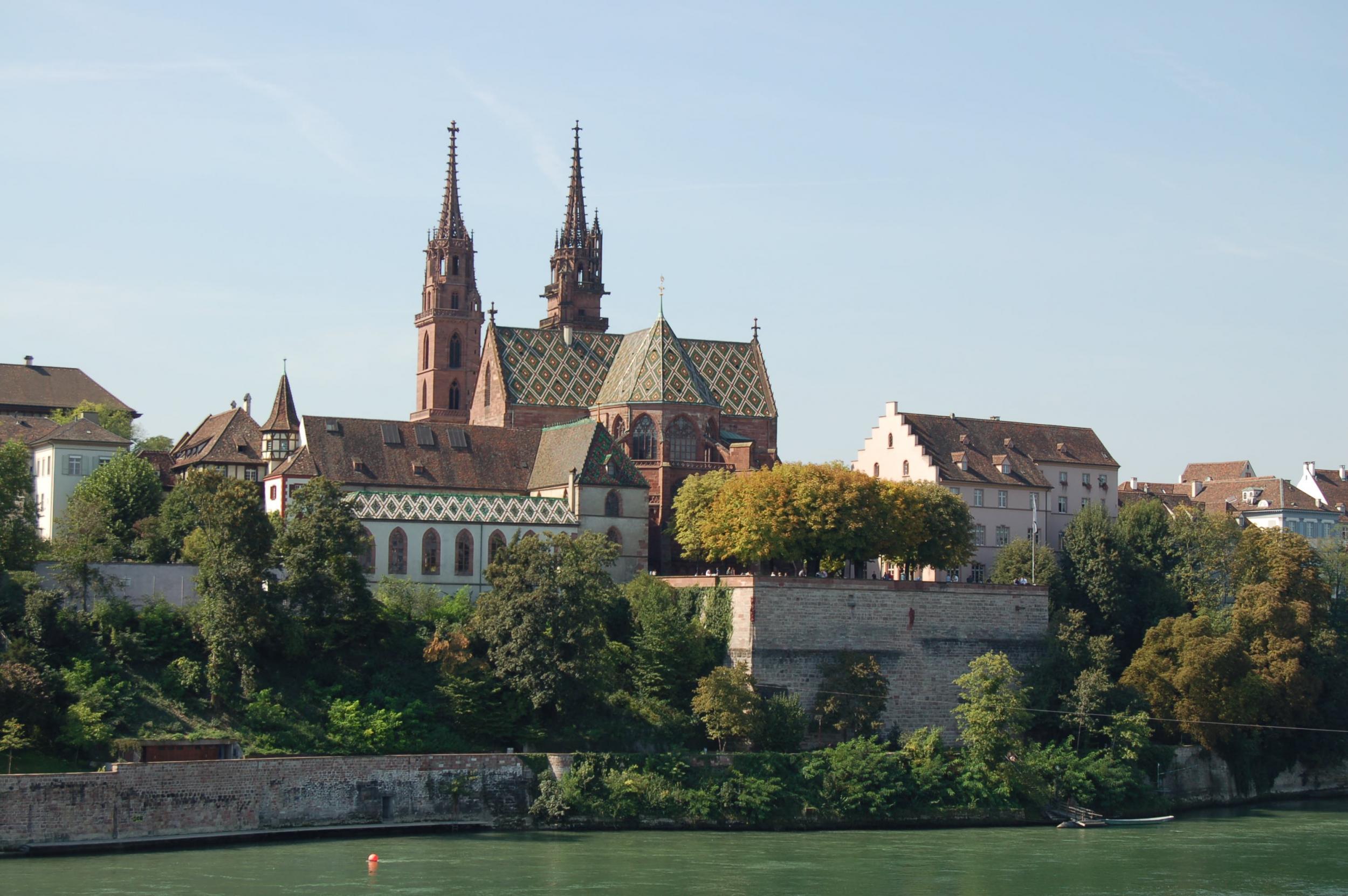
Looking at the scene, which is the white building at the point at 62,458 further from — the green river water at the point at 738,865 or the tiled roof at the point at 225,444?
the green river water at the point at 738,865

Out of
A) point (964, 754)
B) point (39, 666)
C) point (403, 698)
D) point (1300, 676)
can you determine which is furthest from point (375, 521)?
point (1300, 676)

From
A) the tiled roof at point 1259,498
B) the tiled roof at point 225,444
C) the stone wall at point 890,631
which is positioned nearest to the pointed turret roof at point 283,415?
the tiled roof at point 225,444

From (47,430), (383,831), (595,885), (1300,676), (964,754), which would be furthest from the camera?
(47,430)

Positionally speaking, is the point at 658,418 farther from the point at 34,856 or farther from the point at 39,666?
the point at 34,856

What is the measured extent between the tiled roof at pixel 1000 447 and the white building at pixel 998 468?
1.5 inches

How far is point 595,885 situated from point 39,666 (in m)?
20.5

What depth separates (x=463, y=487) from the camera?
8494cm

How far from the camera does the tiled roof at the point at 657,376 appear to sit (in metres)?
95.2

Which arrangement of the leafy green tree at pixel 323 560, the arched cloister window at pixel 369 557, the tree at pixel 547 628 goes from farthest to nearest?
the arched cloister window at pixel 369 557 → the leafy green tree at pixel 323 560 → the tree at pixel 547 628

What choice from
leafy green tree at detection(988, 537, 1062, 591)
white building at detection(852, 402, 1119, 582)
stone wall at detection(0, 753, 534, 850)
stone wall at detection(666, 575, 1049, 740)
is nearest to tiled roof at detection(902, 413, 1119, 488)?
white building at detection(852, 402, 1119, 582)

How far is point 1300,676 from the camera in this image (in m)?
77.8

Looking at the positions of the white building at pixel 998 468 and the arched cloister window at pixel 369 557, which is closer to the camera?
the arched cloister window at pixel 369 557

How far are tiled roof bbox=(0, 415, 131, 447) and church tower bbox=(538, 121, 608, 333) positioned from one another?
3897 centimetres

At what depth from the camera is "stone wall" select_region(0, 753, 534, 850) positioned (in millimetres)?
56938
